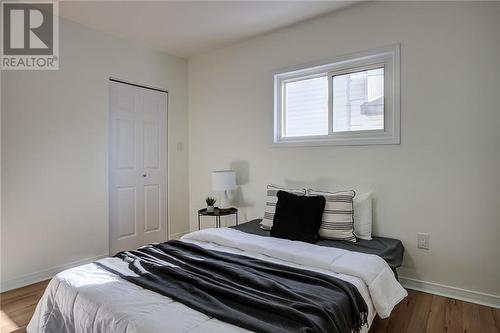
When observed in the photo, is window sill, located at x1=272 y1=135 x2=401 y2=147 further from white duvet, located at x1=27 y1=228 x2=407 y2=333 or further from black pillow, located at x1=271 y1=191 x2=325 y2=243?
white duvet, located at x1=27 y1=228 x2=407 y2=333

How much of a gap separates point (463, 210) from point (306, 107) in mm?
1702

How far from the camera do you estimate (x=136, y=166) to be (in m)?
3.67

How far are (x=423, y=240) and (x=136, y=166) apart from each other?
124 inches

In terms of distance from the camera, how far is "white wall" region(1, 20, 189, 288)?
268cm

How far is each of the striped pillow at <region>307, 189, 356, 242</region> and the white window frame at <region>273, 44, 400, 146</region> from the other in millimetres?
591

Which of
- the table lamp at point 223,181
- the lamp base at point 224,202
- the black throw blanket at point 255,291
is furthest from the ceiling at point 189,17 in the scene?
the black throw blanket at point 255,291

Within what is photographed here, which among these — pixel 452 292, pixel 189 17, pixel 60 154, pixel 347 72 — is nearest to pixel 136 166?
pixel 60 154

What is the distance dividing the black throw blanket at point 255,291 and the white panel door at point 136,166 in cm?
175

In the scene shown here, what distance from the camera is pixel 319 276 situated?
1618 millimetres

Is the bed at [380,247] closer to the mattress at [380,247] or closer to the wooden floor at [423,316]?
the mattress at [380,247]

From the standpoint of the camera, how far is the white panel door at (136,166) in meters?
3.48

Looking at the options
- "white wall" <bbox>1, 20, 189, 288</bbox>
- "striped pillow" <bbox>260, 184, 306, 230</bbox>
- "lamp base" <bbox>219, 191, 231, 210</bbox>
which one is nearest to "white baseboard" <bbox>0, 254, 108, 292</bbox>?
"white wall" <bbox>1, 20, 189, 288</bbox>

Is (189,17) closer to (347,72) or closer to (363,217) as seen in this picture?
(347,72)

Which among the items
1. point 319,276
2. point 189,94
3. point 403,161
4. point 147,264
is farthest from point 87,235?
point 403,161
